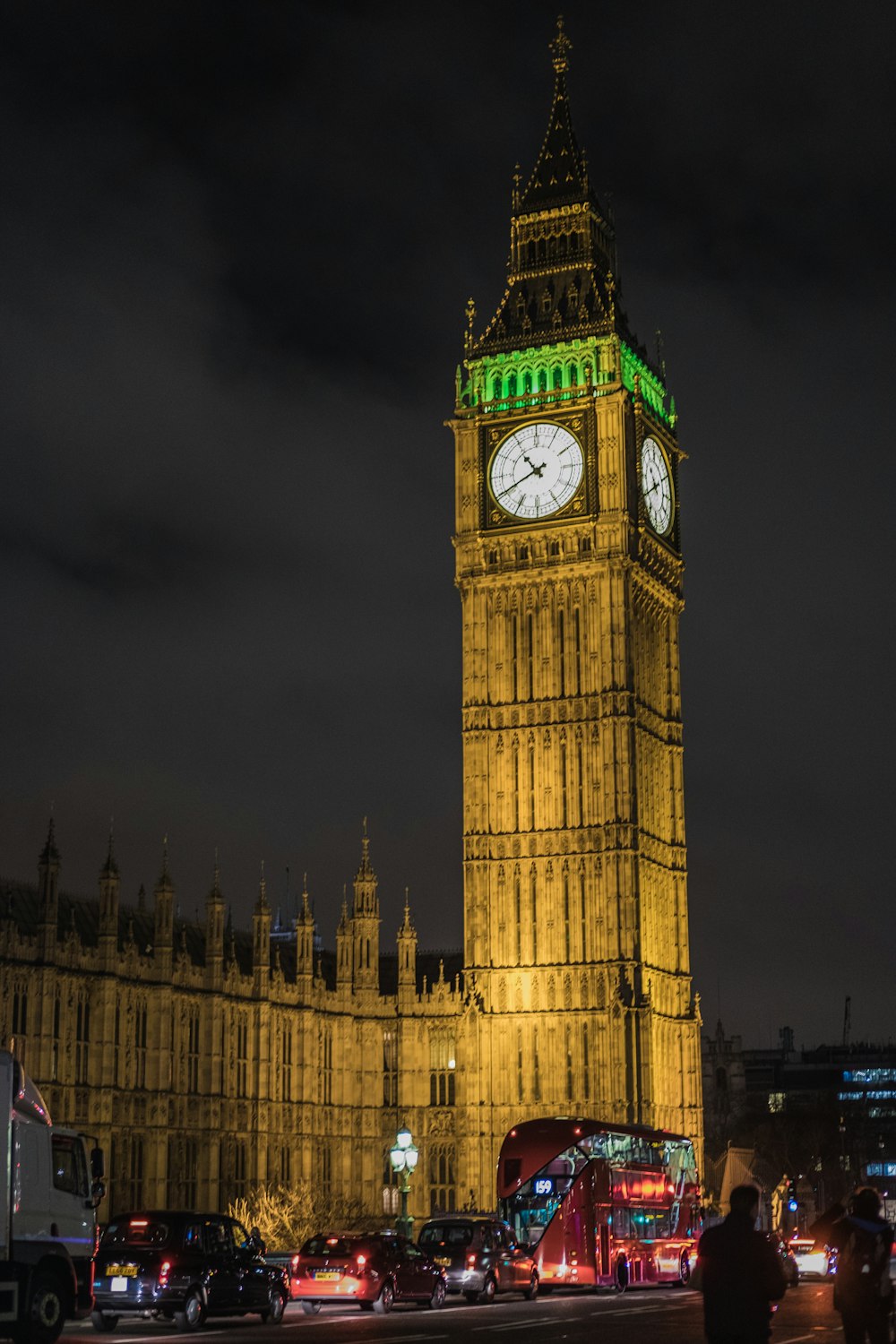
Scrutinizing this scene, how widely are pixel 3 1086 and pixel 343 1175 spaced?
5645 cm

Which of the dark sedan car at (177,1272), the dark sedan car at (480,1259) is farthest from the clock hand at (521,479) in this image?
the dark sedan car at (177,1272)

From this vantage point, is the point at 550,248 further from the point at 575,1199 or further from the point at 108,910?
the point at 575,1199

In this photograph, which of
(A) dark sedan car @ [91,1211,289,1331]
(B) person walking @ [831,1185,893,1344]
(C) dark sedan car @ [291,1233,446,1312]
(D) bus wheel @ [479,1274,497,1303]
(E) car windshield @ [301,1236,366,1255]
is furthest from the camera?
(D) bus wheel @ [479,1274,497,1303]

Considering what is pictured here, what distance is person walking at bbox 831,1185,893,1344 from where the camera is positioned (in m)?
17.0

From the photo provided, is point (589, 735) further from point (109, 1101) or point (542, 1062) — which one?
point (109, 1101)

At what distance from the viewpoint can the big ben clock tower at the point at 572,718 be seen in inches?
3000

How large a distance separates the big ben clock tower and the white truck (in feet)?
165

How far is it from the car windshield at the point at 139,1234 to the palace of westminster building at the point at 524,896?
37.3m

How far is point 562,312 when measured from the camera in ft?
276

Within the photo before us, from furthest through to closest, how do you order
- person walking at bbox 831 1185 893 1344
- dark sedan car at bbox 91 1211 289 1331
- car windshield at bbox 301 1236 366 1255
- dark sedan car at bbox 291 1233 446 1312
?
car windshield at bbox 301 1236 366 1255 < dark sedan car at bbox 291 1233 446 1312 < dark sedan car at bbox 91 1211 289 1331 < person walking at bbox 831 1185 893 1344

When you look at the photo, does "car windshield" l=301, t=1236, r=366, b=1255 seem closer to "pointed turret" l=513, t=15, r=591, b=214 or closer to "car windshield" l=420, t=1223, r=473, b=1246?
"car windshield" l=420, t=1223, r=473, b=1246

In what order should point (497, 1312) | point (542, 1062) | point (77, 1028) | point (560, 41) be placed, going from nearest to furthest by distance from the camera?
point (497, 1312)
point (77, 1028)
point (542, 1062)
point (560, 41)

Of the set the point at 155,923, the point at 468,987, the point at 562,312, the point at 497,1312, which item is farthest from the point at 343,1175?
the point at 497,1312

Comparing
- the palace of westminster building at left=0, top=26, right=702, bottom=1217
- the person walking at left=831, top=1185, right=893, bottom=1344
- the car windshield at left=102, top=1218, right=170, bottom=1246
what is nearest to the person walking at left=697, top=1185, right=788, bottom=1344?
the person walking at left=831, top=1185, right=893, bottom=1344
